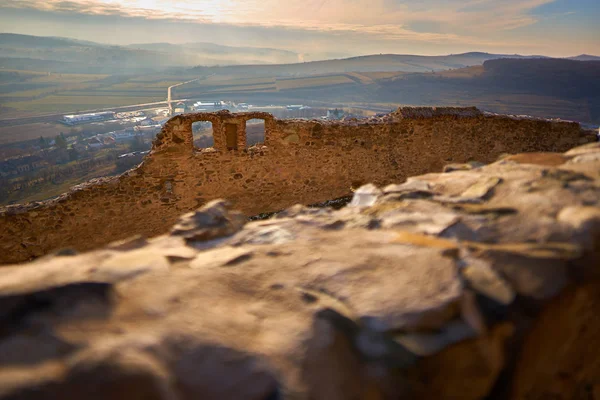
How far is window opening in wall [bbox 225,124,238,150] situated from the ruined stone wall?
22 millimetres

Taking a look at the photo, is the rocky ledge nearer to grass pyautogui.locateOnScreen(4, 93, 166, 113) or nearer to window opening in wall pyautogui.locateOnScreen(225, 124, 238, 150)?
window opening in wall pyautogui.locateOnScreen(225, 124, 238, 150)

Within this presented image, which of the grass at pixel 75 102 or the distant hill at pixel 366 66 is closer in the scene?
the grass at pixel 75 102

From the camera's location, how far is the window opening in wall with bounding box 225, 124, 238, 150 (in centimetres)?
760

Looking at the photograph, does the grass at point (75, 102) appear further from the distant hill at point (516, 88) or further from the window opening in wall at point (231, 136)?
the window opening in wall at point (231, 136)

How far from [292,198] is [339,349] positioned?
7.09 metres

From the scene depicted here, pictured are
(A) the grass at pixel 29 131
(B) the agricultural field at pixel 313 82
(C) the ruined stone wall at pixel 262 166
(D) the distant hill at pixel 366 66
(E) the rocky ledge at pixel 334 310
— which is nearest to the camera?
(E) the rocky ledge at pixel 334 310

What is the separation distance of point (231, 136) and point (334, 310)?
668cm

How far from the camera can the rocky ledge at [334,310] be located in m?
1.16

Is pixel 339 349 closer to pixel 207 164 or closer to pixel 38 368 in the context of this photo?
pixel 38 368

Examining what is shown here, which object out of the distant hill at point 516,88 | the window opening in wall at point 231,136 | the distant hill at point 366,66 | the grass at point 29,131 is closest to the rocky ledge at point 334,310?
the window opening in wall at point 231,136

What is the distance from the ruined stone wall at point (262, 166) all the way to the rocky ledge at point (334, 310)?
5.65 meters

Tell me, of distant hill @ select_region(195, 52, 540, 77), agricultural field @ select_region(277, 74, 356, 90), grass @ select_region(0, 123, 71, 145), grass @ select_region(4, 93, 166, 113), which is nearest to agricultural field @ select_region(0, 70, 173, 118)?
grass @ select_region(4, 93, 166, 113)

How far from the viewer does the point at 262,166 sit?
793cm

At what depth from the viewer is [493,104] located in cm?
6625
